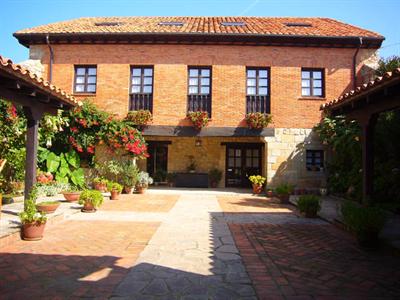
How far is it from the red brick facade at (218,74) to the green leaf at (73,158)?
8.16 feet

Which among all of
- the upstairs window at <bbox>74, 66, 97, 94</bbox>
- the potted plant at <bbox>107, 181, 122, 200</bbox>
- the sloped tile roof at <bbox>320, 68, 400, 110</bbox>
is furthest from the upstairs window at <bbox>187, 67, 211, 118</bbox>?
the sloped tile roof at <bbox>320, 68, 400, 110</bbox>

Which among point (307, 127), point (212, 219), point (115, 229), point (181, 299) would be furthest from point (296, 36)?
point (181, 299)

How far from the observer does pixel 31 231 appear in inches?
202

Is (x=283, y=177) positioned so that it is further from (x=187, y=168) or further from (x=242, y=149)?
(x=187, y=168)

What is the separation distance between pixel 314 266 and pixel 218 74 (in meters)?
10.2

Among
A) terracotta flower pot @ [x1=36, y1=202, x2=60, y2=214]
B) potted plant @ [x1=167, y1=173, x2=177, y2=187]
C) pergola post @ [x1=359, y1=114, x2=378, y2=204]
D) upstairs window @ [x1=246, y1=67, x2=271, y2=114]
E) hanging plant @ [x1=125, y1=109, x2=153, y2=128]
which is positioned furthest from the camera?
potted plant @ [x1=167, y1=173, x2=177, y2=187]

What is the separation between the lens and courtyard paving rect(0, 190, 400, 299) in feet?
10.7

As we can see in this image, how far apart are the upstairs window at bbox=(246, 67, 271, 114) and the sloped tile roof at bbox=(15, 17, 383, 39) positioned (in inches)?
64.6

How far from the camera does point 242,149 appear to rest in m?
15.4

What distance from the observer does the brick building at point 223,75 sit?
12.9 m

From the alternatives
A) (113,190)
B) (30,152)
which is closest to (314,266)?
(30,152)

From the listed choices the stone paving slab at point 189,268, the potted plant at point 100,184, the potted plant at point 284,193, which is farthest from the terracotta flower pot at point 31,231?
the potted plant at point 284,193

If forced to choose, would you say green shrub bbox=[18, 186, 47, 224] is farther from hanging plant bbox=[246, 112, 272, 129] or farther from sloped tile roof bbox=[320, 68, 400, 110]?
hanging plant bbox=[246, 112, 272, 129]

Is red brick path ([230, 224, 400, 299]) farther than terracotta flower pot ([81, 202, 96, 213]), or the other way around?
terracotta flower pot ([81, 202, 96, 213])
